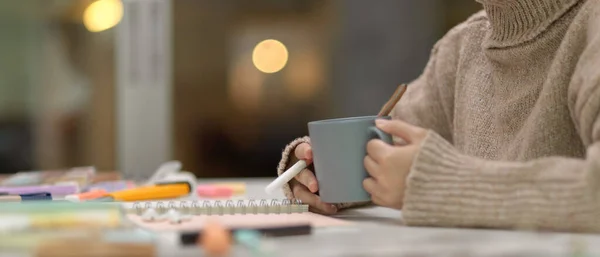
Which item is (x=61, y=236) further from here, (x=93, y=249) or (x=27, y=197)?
(x=27, y=197)

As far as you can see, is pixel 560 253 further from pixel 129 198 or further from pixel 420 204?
pixel 129 198

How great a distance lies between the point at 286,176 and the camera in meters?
0.85

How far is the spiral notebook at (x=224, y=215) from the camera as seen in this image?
68 centimetres

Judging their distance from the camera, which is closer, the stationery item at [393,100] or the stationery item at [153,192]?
the stationery item at [393,100]

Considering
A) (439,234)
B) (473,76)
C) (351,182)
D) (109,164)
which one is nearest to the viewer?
(439,234)

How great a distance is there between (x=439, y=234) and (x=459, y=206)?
57 millimetres

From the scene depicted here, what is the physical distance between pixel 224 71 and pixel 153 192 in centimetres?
222

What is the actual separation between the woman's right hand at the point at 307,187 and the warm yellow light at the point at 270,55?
2.35 meters

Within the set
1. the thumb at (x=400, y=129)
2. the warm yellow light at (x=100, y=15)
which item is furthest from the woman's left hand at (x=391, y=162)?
the warm yellow light at (x=100, y=15)

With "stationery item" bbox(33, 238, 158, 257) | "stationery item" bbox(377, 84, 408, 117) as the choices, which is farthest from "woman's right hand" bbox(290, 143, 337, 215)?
"stationery item" bbox(33, 238, 158, 257)

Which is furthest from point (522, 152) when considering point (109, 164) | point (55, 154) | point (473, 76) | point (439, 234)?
point (55, 154)

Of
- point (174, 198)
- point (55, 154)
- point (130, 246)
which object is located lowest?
point (55, 154)

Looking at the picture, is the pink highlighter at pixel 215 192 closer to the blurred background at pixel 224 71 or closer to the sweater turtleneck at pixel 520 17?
the sweater turtleneck at pixel 520 17

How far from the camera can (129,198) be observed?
99 cm
